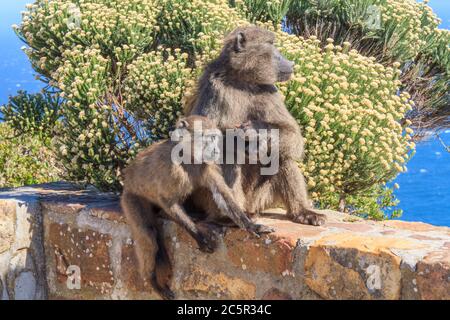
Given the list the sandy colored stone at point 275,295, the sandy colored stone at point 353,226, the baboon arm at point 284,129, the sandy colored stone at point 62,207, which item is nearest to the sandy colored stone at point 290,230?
the sandy colored stone at point 353,226

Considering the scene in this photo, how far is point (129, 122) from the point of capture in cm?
536

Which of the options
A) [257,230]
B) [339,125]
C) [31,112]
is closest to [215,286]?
[257,230]

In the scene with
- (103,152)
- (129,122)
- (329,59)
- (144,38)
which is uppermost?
(144,38)

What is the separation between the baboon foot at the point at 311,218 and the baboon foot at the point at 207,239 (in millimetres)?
489

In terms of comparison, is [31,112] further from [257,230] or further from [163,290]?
[257,230]

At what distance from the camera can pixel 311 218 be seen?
3398mm

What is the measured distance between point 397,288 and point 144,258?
1.30m

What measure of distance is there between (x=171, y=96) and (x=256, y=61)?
127 centimetres

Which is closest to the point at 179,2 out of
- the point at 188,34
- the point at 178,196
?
the point at 188,34

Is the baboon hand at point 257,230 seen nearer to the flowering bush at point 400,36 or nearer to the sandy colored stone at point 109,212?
the sandy colored stone at point 109,212

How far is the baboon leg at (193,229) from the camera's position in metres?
3.17

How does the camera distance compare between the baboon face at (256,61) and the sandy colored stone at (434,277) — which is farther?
the baboon face at (256,61)

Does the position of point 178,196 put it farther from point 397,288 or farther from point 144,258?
point 397,288

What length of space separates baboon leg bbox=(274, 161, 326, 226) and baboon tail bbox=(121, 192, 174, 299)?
689mm
